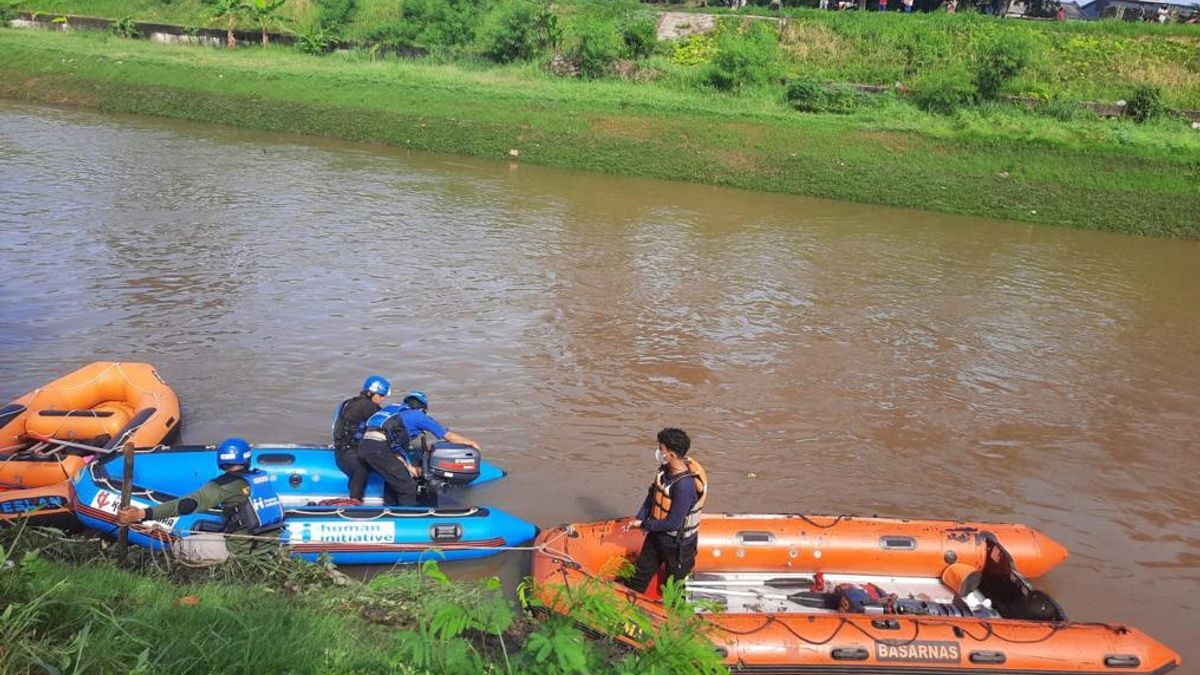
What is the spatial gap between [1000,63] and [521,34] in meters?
15.0

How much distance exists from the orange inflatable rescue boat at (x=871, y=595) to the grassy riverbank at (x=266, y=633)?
125 centimetres

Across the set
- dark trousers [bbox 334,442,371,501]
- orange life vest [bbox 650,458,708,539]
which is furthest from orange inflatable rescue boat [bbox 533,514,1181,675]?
dark trousers [bbox 334,442,371,501]

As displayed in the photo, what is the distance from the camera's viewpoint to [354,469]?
804 cm

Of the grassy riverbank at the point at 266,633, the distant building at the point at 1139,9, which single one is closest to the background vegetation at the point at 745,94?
the distant building at the point at 1139,9

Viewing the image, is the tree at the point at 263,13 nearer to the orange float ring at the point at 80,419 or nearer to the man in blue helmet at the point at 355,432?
the orange float ring at the point at 80,419

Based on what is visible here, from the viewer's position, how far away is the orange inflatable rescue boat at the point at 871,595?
20.5ft

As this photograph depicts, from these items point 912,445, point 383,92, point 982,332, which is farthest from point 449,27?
point 912,445

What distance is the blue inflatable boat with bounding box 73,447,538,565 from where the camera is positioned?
7305 mm

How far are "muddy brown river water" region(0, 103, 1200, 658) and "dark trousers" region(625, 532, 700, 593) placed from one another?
4.18 ft

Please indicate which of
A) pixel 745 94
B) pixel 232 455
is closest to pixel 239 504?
pixel 232 455

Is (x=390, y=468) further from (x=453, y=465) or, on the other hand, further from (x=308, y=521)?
(x=308, y=521)

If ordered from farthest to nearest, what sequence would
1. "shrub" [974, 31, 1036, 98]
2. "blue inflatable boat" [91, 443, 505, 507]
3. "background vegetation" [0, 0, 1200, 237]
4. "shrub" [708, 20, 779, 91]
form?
"shrub" [708, 20, 779, 91] < "shrub" [974, 31, 1036, 98] < "background vegetation" [0, 0, 1200, 237] < "blue inflatable boat" [91, 443, 505, 507]

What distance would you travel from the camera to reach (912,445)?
33.3ft

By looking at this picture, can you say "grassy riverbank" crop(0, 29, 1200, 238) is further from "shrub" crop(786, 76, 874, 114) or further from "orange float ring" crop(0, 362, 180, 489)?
"orange float ring" crop(0, 362, 180, 489)
